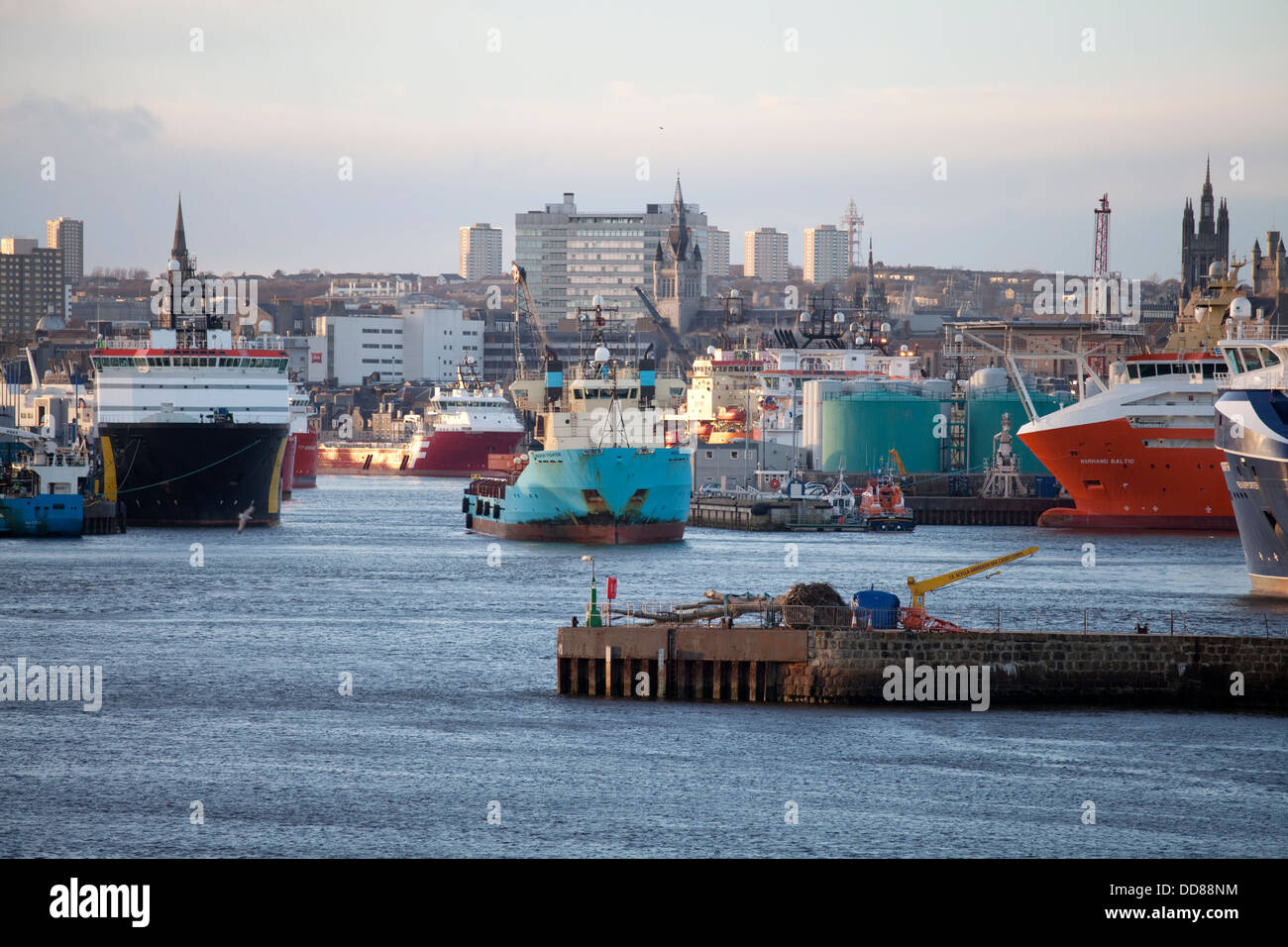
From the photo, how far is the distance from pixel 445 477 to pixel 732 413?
1437 inches

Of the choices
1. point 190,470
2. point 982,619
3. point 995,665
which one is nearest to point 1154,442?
point 982,619

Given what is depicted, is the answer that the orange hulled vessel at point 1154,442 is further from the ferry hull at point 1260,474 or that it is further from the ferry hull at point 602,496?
the ferry hull at point 1260,474

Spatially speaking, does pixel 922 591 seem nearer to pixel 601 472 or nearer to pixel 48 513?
pixel 601 472

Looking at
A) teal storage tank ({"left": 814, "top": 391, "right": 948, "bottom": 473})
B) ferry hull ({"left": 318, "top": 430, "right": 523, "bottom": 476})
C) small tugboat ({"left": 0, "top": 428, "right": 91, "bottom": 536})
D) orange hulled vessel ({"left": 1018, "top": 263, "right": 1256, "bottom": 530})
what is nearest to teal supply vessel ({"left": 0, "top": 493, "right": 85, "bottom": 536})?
small tugboat ({"left": 0, "top": 428, "right": 91, "bottom": 536})

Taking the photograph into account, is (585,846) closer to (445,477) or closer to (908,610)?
(908,610)

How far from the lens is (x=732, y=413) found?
4909 inches

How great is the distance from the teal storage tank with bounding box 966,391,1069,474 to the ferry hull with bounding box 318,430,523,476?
1691 inches

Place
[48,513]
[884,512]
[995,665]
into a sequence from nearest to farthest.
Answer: [995,665]
[48,513]
[884,512]

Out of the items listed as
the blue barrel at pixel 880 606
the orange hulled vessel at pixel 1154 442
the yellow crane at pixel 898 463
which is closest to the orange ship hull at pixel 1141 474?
the orange hulled vessel at pixel 1154 442

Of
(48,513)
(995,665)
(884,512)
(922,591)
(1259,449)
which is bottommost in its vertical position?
→ (995,665)

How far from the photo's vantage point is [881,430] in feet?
347

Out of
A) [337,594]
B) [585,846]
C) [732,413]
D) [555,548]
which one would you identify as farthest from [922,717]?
[732,413]

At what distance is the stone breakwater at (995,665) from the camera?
3116 centimetres

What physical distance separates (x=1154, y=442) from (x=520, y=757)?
57428mm
